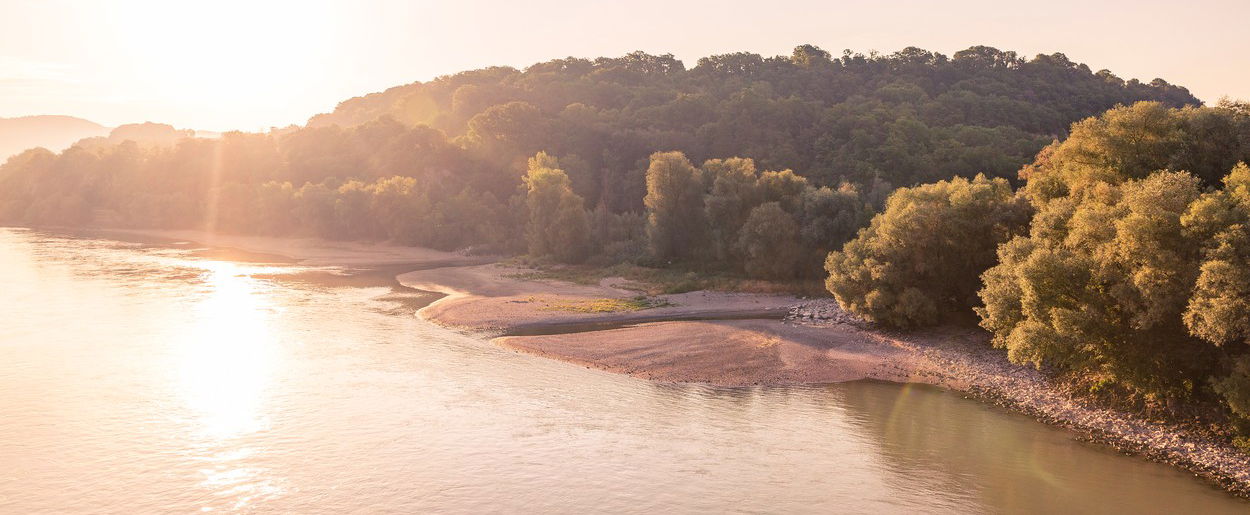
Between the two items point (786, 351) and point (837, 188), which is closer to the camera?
point (786, 351)

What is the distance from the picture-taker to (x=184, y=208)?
5197 inches

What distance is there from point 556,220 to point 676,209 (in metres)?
15.5

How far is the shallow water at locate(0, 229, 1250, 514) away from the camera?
77.6 feet

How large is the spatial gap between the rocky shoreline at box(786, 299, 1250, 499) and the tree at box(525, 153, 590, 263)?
132 feet

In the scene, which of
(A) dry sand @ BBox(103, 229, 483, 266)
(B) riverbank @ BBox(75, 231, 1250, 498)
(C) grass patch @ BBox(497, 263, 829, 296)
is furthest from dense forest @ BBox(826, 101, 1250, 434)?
(A) dry sand @ BBox(103, 229, 483, 266)

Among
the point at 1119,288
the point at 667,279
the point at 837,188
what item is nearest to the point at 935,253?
the point at 1119,288

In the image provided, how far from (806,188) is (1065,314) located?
41880mm

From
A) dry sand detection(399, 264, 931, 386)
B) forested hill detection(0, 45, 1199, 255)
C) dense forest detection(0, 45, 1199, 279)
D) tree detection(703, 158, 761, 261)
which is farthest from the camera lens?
forested hill detection(0, 45, 1199, 255)

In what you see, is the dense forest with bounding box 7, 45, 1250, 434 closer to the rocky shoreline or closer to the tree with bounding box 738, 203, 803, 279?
the tree with bounding box 738, 203, 803, 279

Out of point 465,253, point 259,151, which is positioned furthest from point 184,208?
point 465,253

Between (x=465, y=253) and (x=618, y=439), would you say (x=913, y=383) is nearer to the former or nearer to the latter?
(x=618, y=439)

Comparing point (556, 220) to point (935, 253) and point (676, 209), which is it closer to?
point (676, 209)

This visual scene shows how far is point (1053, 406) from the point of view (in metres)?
32.4

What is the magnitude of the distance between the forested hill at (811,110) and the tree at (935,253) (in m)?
47.4
